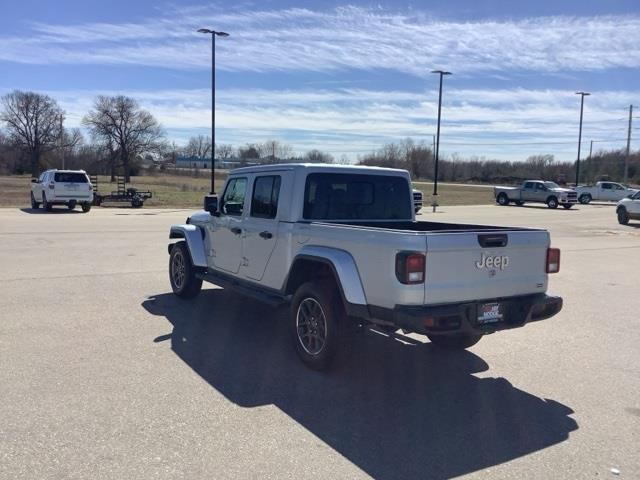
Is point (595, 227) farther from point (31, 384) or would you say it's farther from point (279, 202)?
point (31, 384)

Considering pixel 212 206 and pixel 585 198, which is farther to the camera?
pixel 585 198

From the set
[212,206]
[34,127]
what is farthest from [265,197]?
[34,127]

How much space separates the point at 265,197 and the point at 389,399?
8.97 ft

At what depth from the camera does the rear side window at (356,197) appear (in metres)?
6.11

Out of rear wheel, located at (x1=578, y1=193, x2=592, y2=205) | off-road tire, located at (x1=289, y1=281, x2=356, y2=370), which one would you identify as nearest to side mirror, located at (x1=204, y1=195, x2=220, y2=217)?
off-road tire, located at (x1=289, y1=281, x2=356, y2=370)

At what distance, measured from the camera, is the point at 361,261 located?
482 centimetres

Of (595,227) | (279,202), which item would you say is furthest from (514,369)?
(595,227)

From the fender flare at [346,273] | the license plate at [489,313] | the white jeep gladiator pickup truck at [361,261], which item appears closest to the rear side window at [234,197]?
the white jeep gladiator pickup truck at [361,261]

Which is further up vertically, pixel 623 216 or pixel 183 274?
pixel 623 216

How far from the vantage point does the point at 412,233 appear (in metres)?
4.46

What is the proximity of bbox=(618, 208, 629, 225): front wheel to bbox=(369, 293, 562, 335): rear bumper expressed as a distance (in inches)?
929

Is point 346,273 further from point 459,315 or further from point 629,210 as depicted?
point 629,210

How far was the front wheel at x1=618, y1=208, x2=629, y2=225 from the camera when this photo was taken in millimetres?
25766

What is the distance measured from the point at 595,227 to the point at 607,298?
54.5ft
